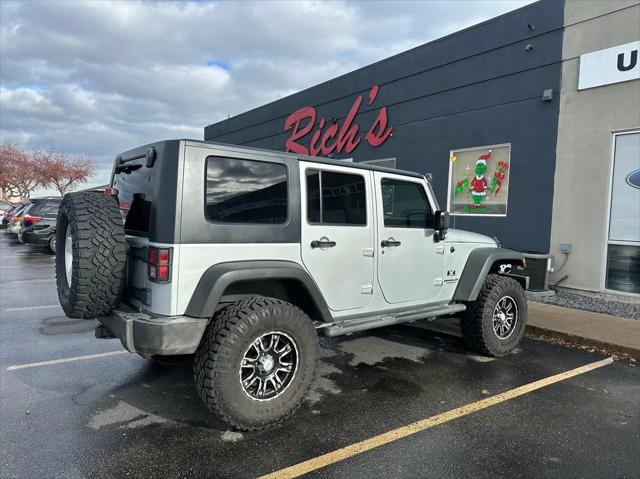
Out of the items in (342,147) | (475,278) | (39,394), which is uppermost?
(342,147)

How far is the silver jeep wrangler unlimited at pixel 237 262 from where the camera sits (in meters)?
3.08

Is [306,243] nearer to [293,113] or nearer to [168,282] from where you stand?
[168,282]

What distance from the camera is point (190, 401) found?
3.79 meters

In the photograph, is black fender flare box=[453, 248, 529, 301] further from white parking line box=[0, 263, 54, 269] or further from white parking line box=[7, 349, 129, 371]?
white parking line box=[0, 263, 54, 269]

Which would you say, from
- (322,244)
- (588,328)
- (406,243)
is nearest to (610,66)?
Answer: (588,328)

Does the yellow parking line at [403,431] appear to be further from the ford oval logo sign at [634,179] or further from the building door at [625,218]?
the ford oval logo sign at [634,179]

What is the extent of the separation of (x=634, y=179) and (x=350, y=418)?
253 inches

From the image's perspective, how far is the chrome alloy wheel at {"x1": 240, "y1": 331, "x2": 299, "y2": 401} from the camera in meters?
3.28

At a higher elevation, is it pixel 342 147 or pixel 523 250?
pixel 342 147

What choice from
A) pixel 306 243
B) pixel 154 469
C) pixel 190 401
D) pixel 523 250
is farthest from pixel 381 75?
pixel 154 469

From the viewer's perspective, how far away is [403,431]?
3320 mm

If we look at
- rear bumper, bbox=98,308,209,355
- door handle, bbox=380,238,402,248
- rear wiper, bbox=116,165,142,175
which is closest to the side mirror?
door handle, bbox=380,238,402,248

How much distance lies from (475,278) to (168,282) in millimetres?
3242

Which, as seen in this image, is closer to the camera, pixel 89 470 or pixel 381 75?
pixel 89 470
